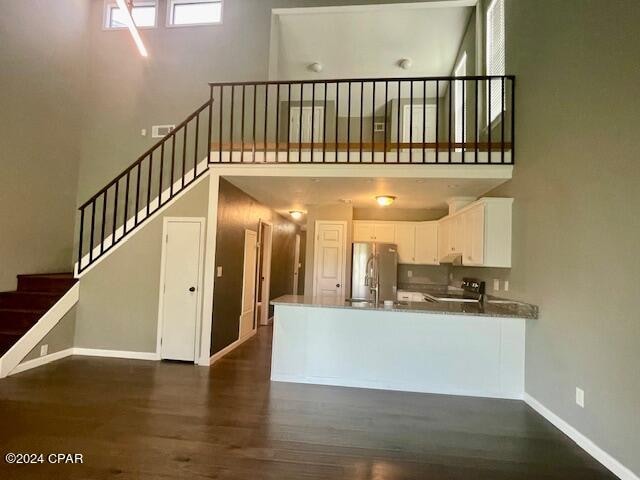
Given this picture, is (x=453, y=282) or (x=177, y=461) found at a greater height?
(x=453, y=282)

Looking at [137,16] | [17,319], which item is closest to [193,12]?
[137,16]

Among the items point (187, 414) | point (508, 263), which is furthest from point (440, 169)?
point (187, 414)

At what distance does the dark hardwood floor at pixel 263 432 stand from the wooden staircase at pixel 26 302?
Answer: 49 cm

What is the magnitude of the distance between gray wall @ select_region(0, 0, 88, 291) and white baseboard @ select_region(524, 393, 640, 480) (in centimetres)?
649

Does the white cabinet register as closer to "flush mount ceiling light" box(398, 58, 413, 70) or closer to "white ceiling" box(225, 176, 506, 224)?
"white ceiling" box(225, 176, 506, 224)

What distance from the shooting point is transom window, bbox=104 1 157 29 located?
6.14 meters

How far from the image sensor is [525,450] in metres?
2.59

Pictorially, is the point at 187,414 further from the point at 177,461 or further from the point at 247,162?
the point at 247,162

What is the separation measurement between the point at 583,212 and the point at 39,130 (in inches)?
270

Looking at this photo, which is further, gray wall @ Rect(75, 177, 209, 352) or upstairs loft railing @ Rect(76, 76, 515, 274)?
gray wall @ Rect(75, 177, 209, 352)

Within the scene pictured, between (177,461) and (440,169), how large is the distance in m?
3.78

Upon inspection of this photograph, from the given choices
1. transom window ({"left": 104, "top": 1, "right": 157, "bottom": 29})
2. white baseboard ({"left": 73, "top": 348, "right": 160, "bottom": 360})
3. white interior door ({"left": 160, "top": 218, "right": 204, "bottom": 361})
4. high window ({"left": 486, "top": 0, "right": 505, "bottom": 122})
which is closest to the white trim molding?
white baseboard ({"left": 73, "top": 348, "right": 160, "bottom": 360})

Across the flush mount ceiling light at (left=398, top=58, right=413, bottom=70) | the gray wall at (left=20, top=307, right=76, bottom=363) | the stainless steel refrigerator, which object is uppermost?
the flush mount ceiling light at (left=398, top=58, right=413, bottom=70)

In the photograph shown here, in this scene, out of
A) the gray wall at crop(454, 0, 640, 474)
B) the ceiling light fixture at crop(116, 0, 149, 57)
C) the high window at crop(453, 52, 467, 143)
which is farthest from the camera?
the high window at crop(453, 52, 467, 143)
